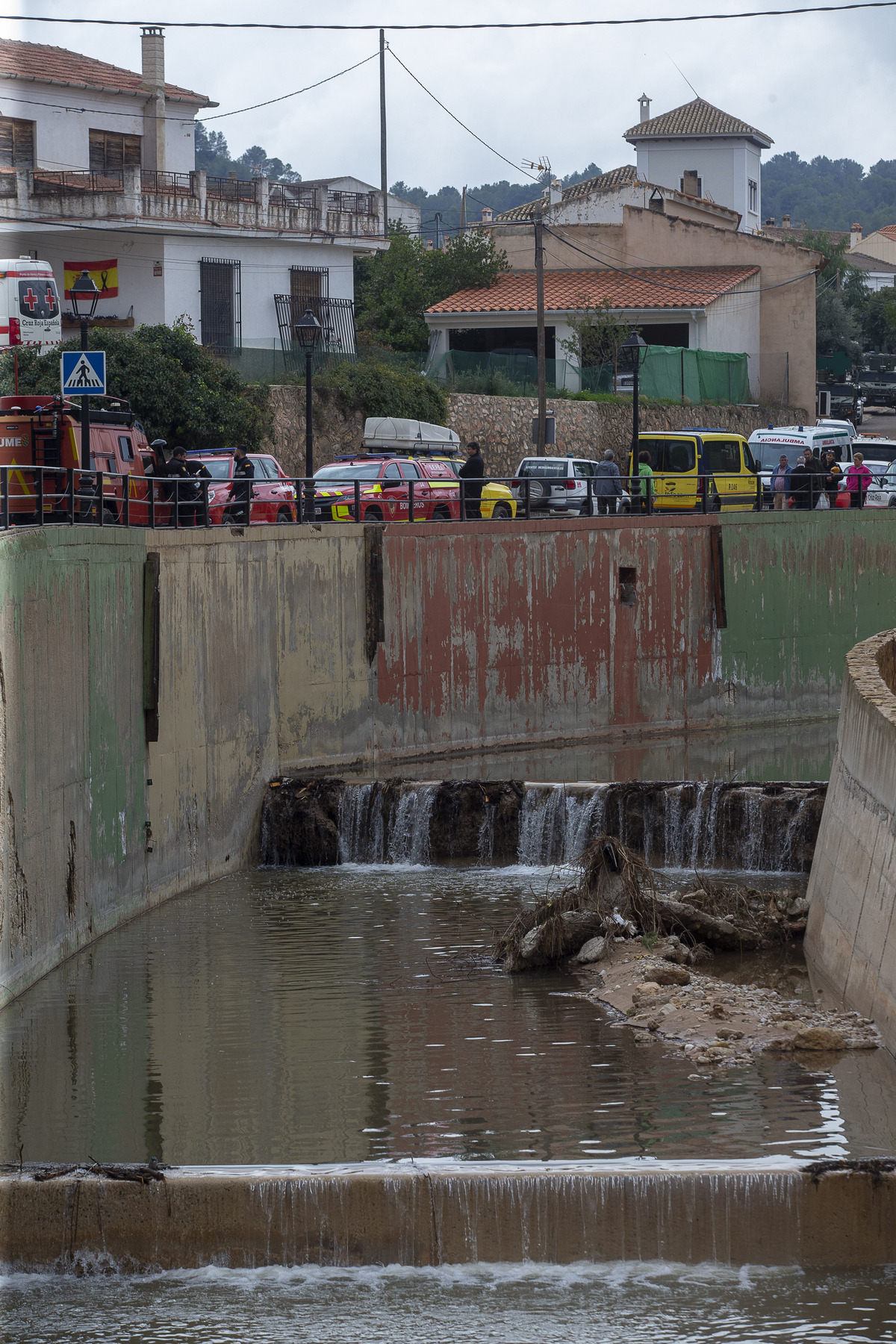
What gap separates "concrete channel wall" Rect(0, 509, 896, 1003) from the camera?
14484 millimetres

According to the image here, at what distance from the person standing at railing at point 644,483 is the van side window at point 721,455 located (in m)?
1.11

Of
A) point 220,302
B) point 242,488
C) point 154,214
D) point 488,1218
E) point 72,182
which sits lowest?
point 488,1218

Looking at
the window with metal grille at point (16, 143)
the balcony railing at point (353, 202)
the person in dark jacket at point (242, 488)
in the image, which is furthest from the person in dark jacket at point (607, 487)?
the window with metal grille at point (16, 143)

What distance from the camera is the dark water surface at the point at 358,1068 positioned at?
34.7ft

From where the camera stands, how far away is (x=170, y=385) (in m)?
32.8

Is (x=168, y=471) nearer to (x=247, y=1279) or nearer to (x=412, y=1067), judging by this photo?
(x=412, y=1067)

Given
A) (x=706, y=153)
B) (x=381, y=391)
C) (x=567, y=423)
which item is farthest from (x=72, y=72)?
(x=706, y=153)

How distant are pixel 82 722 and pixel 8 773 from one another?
2.40 meters

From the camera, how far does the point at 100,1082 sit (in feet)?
39.7

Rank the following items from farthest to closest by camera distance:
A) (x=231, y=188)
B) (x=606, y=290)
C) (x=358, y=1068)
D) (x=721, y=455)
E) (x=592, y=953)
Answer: (x=606, y=290) < (x=231, y=188) < (x=721, y=455) < (x=592, y=953) < (x=358, y=1068)

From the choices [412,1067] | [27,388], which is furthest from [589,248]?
[412,1067]

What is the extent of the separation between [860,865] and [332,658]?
11863mm

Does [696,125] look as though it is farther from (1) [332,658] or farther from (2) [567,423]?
(1) [332,658]

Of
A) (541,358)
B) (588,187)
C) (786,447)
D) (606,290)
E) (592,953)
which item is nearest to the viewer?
(592,953)
